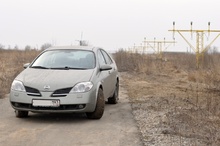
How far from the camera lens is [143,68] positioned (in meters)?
24.2

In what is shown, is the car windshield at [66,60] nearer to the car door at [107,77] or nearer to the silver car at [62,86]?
the silver car at [62,86]

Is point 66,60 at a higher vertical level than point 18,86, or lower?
higher

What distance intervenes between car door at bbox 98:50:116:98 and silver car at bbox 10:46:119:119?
0.02m

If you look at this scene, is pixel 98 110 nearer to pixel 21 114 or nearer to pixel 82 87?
pixel 82 87

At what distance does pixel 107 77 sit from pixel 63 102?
6.28 ft

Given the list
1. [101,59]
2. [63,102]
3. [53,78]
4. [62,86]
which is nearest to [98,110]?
[63,102]

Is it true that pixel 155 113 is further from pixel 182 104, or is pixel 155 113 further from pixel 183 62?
pixel 183 62

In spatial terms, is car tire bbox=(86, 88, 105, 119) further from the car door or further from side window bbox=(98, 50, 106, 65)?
side window bbox=(98, 50, 106, 65)

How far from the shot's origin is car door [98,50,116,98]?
8.71 m

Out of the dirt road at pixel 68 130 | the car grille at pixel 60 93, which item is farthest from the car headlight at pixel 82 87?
the dirt road at pixel 68 130

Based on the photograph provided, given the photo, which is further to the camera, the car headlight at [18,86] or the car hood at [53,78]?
the car headlight at [18,86]

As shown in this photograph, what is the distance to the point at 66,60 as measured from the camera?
8570 millimetres

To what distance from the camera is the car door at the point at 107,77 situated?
8711mm

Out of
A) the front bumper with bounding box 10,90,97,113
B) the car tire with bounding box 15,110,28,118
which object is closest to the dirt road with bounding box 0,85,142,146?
the car tire with bounding box 15,110,28,118
